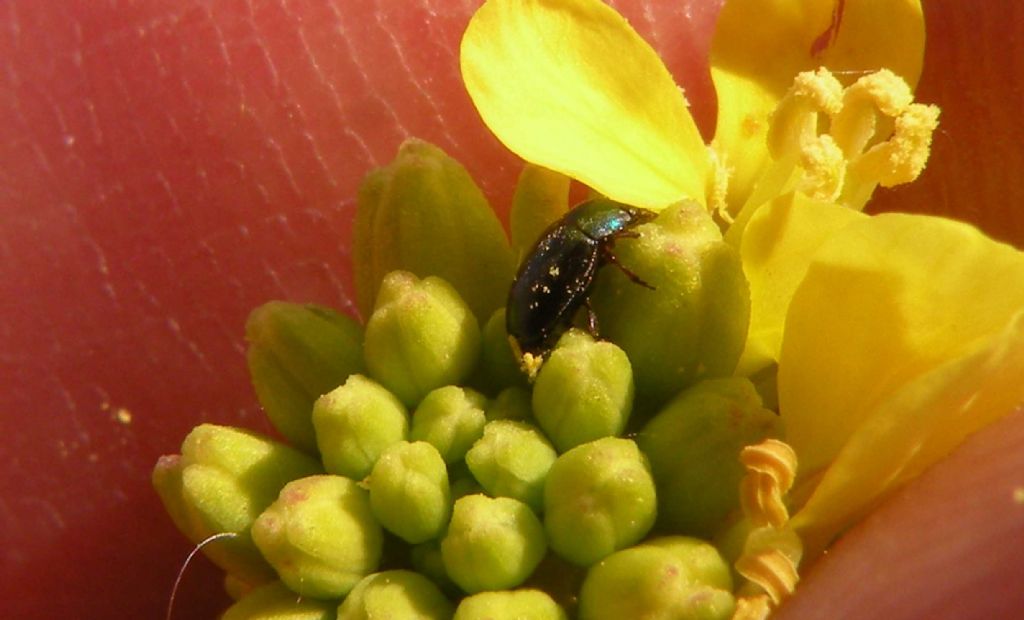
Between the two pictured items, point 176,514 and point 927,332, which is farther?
point 176,514

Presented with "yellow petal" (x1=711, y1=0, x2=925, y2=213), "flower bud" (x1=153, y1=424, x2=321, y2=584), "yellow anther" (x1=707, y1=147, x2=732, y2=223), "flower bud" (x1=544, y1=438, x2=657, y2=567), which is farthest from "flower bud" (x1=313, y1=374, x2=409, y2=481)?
"yellow petal" (x1=711, y1=0, x2=925, y2=213)

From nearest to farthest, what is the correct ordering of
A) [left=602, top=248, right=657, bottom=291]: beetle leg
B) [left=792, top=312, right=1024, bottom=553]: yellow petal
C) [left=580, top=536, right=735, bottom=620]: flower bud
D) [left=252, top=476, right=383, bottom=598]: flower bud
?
[left=792, top=312, right=1024, bottom=553]: yellow petal
[left=580, top=536, right=735, bottom=620]: flower bud
[left=252, top=476, right=383, bottom=598]: flower bud
[left=602, top=248, right=657, bottom=291]: beetle leg

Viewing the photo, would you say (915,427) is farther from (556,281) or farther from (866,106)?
(866,106)

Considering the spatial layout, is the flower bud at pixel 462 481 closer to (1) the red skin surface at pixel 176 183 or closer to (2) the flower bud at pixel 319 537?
(2) the flower bud at pixel 319 537

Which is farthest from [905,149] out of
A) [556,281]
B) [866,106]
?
[556,281]

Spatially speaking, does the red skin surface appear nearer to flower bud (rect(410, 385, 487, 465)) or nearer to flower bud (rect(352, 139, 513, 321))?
flower bud (rect(352, 139, 513, 321))

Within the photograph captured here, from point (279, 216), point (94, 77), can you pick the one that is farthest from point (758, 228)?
point (94, 77)

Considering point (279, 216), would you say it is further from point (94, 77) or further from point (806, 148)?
point (806, 148)
